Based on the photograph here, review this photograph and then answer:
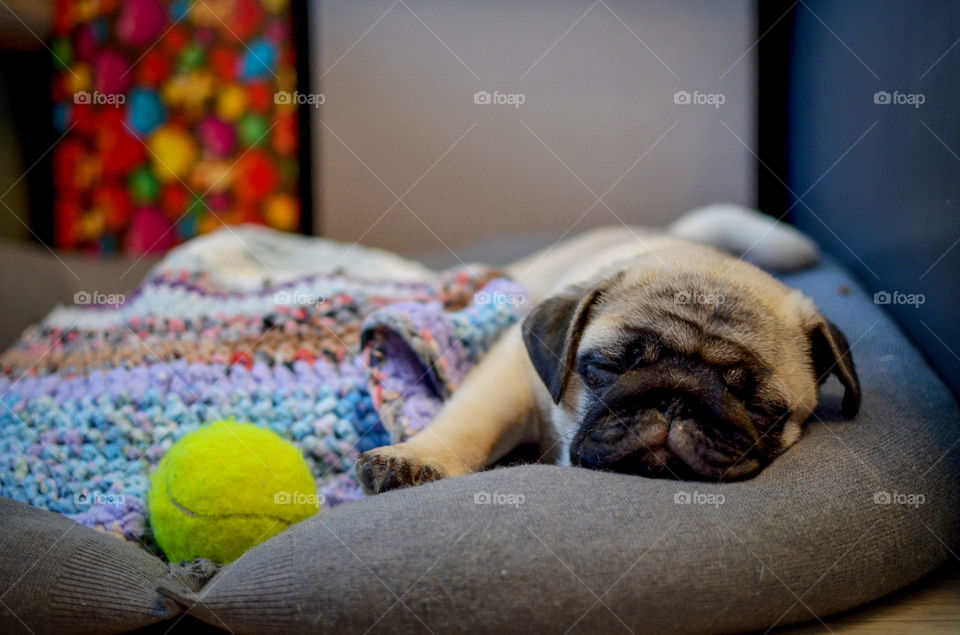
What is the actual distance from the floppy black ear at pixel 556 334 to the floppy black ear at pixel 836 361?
0.62 metres

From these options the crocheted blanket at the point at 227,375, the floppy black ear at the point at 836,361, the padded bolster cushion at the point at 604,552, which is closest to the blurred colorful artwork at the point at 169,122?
the crocheted blanket at the point at 227,375

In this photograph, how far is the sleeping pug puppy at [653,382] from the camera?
6.11ft

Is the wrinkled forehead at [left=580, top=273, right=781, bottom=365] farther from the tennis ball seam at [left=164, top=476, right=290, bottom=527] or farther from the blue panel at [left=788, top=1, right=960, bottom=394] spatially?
the tennis ball seam at [left=164, top=476, right=290, bottom=527]

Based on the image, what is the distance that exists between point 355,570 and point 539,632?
1.21 ft

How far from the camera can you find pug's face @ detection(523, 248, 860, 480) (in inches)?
73.0

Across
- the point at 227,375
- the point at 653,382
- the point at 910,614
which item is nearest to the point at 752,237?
the point at 653,382

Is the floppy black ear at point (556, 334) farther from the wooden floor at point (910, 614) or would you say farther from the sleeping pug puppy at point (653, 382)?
the wooden floor at point (910, 614)

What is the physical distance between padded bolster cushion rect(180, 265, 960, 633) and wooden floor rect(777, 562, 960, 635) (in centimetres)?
5

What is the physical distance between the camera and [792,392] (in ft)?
6.56

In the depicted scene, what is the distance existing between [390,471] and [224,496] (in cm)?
39

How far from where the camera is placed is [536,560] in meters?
1.48

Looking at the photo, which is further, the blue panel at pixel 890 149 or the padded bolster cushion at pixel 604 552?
the blue panel at pixel 890 149

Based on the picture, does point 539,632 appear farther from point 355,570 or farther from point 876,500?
point 876,500

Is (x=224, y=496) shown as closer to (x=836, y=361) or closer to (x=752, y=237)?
(x=836, y=361)
